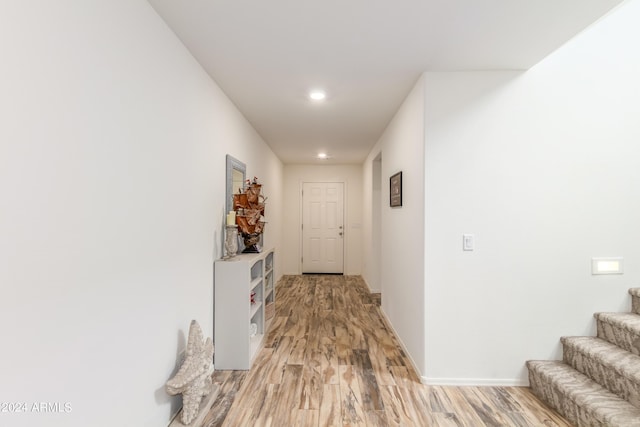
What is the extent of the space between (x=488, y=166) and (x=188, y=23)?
2.23 meters

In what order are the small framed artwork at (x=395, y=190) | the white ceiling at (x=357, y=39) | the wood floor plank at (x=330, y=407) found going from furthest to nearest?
1. the small framed artwork at (x=395, y=190)
2. the wood floor plank at (x=330, y=407)
3. the white ceiling at (x=357, y=39)

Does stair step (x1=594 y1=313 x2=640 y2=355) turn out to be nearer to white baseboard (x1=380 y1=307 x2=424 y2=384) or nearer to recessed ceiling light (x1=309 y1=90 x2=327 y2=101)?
white baseboard (x1=380 y1=307 x2=424 y2=384)

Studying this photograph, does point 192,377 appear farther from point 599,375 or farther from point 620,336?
point 620,336

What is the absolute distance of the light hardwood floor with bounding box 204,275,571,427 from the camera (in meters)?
1.95

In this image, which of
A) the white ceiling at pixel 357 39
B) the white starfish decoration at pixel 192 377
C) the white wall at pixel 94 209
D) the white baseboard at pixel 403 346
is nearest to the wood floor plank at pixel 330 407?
the white baseboard at pixel 403 346

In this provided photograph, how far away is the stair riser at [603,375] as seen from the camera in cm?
173

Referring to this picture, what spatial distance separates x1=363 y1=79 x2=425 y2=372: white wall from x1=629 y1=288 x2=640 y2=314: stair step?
1481mm

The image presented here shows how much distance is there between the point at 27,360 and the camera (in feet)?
3.14

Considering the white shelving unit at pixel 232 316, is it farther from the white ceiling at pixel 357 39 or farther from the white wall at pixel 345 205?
the white wall at pixel 345 205

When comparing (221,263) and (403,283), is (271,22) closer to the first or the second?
(221,263)

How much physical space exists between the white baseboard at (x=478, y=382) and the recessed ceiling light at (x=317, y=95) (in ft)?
8.17

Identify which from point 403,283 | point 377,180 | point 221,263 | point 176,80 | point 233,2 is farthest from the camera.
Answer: point 377,180

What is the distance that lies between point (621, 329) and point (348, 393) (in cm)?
187

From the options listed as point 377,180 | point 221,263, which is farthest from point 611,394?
point 377,180
